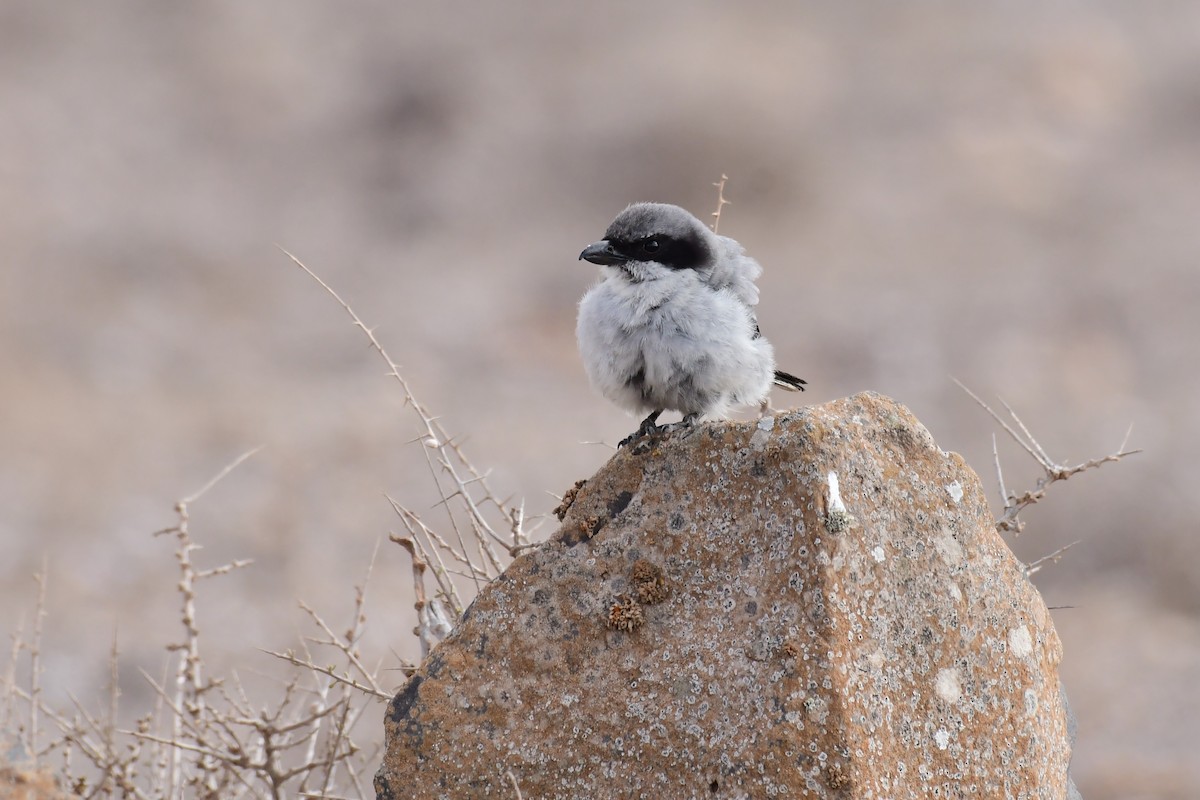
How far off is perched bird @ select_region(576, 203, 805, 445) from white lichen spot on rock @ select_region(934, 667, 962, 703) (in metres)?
1.30

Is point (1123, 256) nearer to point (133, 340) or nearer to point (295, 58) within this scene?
point (133, 340)

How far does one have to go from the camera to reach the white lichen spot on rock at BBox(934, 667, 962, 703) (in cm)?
361

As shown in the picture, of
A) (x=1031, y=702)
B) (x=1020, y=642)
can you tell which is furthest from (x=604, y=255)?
(x=1031, y=702)

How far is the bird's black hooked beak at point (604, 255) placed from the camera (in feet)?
15.9

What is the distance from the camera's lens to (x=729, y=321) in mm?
4668

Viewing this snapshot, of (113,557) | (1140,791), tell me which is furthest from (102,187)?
(1140,791)

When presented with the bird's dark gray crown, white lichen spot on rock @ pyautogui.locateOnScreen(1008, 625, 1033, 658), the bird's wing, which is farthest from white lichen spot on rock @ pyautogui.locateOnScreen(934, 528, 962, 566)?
the bird's dark gray crown

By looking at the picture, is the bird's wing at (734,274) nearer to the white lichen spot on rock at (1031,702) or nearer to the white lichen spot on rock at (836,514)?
the white lichen spot on rock at (836,514)

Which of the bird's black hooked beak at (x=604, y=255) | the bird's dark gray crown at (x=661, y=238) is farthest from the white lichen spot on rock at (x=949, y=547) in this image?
the bird's black hooked beak at (x=604, y=255)

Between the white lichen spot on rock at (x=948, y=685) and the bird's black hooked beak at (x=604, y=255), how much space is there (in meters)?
2.01

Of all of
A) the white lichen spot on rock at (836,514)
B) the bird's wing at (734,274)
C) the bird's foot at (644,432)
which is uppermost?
the bird's wing at (734,274)

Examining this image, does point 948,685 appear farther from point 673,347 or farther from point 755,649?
point 673,347

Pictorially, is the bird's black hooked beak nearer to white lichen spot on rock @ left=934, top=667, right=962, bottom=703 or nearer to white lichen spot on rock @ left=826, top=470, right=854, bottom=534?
white lichen spot on rock @ left=826, top=470, right=854, bottom=534

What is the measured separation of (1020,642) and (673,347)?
1558mm
